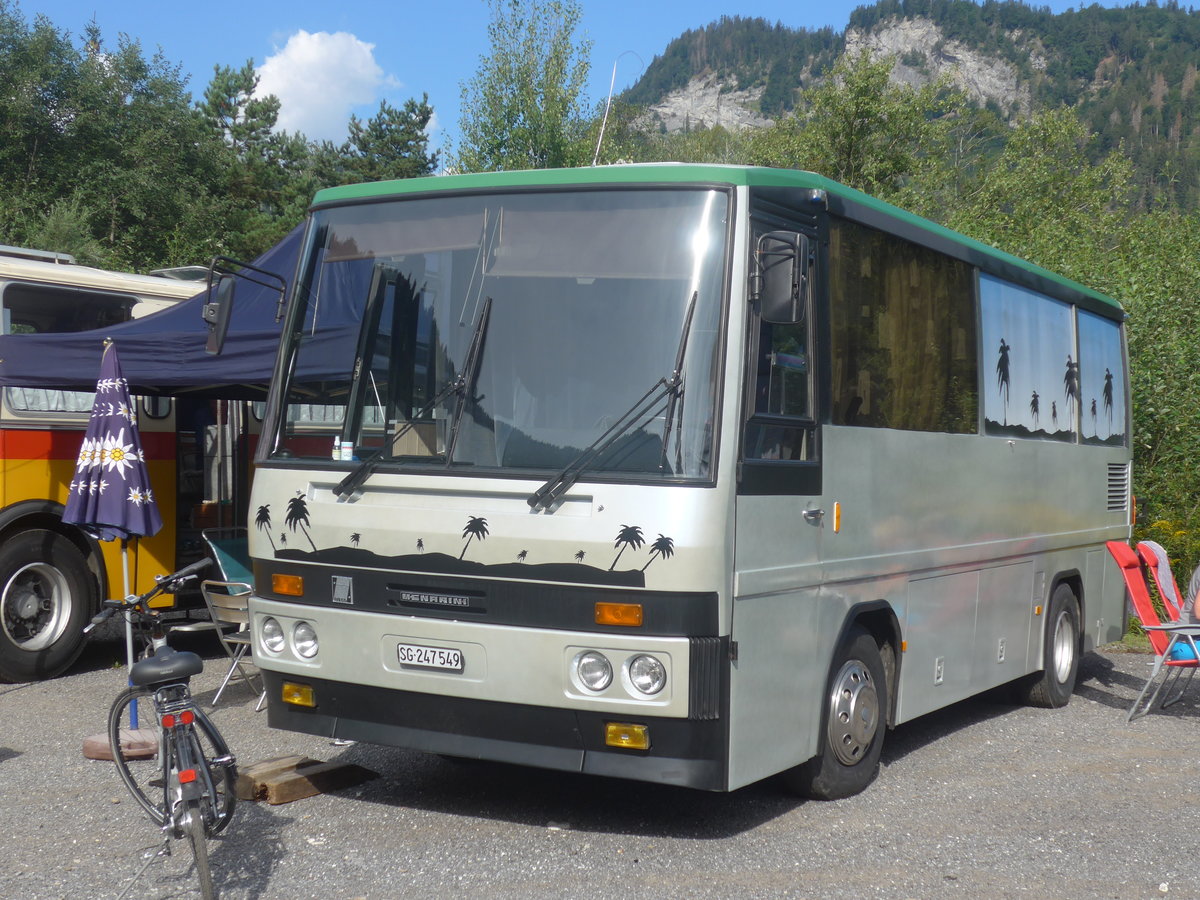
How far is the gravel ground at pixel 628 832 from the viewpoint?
530cm

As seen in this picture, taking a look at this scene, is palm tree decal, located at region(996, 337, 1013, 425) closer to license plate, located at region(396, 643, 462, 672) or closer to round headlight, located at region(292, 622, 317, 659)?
license plate, located at region(396, 643, 462, 672)

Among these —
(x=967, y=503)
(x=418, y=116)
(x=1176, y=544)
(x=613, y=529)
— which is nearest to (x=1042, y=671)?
(x=967, y=503)

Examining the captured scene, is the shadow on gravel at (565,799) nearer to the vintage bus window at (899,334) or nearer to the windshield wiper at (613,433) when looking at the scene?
the windshield wiper at (613,433)

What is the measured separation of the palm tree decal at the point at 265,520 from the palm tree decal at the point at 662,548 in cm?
201

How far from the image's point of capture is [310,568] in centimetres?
614

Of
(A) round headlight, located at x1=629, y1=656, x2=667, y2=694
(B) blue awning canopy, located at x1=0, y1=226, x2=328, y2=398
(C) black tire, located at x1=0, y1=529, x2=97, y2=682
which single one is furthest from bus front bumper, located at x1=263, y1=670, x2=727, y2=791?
(C) black tire, located at x1=0, y1=529, x2=97, y2=682

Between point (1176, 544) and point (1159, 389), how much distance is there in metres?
1.90

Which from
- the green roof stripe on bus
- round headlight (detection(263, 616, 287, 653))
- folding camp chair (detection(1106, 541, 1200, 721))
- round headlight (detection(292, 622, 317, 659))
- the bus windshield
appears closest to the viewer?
the bus windshield

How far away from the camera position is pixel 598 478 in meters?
5.50

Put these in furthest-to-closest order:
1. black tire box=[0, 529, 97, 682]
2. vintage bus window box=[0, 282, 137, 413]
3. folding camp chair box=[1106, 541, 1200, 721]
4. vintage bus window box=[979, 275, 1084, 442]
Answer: vintage bus window box=[0, 282, 137, 413], black tire box=[0, 529, 97, 682], folding camp chair box=[1106, 541, 1200, 721], vintage bus window box=[979, 275, 1084, 442]

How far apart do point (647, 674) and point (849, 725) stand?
167cm

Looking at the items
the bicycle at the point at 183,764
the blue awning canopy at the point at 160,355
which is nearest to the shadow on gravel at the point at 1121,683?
the blue awning canopy at the point at 160,355

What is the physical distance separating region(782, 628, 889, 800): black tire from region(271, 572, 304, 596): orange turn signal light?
99.5 inches

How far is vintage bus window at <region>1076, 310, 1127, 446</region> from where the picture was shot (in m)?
10.7
